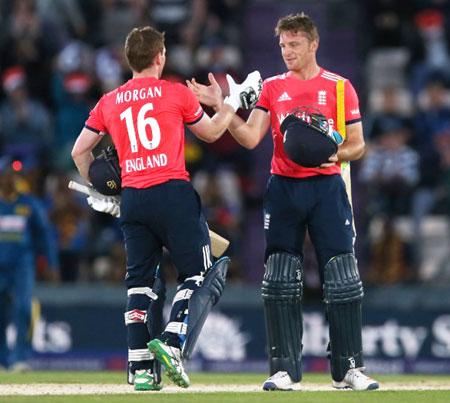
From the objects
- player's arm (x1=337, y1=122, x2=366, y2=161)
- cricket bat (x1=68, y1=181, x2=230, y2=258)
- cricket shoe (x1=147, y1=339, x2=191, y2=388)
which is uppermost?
player's arm (x1=337, y1=122, x2=366, y2=161)

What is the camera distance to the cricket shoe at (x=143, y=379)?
9.37m

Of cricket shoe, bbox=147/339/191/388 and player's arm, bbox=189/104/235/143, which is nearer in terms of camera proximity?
cricket shoe, bbox=147/339/191/388

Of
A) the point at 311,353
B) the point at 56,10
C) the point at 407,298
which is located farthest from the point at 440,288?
the point at 56,10

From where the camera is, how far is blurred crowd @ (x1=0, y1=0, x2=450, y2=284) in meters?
17.2

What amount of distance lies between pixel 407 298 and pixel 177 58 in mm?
4843

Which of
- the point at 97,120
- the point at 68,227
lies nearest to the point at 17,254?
the point at 68,227

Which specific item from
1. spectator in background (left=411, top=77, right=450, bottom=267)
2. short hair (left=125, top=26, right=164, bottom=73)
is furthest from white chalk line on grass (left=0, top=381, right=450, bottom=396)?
spectator in background (left=411, top=77, right=450, bottom=267)

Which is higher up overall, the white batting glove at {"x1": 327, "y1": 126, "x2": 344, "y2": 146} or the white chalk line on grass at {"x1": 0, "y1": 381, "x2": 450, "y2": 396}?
the white batting glove at {"x1": 327, "y1": 126, "x2": 344, "y2": 146}

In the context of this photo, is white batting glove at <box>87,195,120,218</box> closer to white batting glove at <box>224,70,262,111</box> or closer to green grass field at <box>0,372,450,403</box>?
white batting glove at <box>224,70,262,111</box>

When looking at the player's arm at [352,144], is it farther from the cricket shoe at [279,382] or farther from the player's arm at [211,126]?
the cricket shoe at [279,382]

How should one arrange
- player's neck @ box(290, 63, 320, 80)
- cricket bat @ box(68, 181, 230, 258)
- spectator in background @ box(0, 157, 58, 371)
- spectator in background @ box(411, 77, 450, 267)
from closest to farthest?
player's neck @ box(290, 63, 320, 80) → cricket bat @ box(68, 181, 230, 258) → spectator in background @ box(0, 157, 58, 371) → spectator in background @ box(411, 77, 450, 267)

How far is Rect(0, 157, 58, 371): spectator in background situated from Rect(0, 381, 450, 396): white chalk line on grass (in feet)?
14.1

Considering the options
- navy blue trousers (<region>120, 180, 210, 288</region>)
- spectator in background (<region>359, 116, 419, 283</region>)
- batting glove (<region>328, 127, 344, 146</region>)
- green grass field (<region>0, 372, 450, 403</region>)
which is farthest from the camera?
spectator in background (<region>359, 116, 419, 283</region>)

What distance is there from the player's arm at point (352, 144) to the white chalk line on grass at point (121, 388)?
4.93 feet
